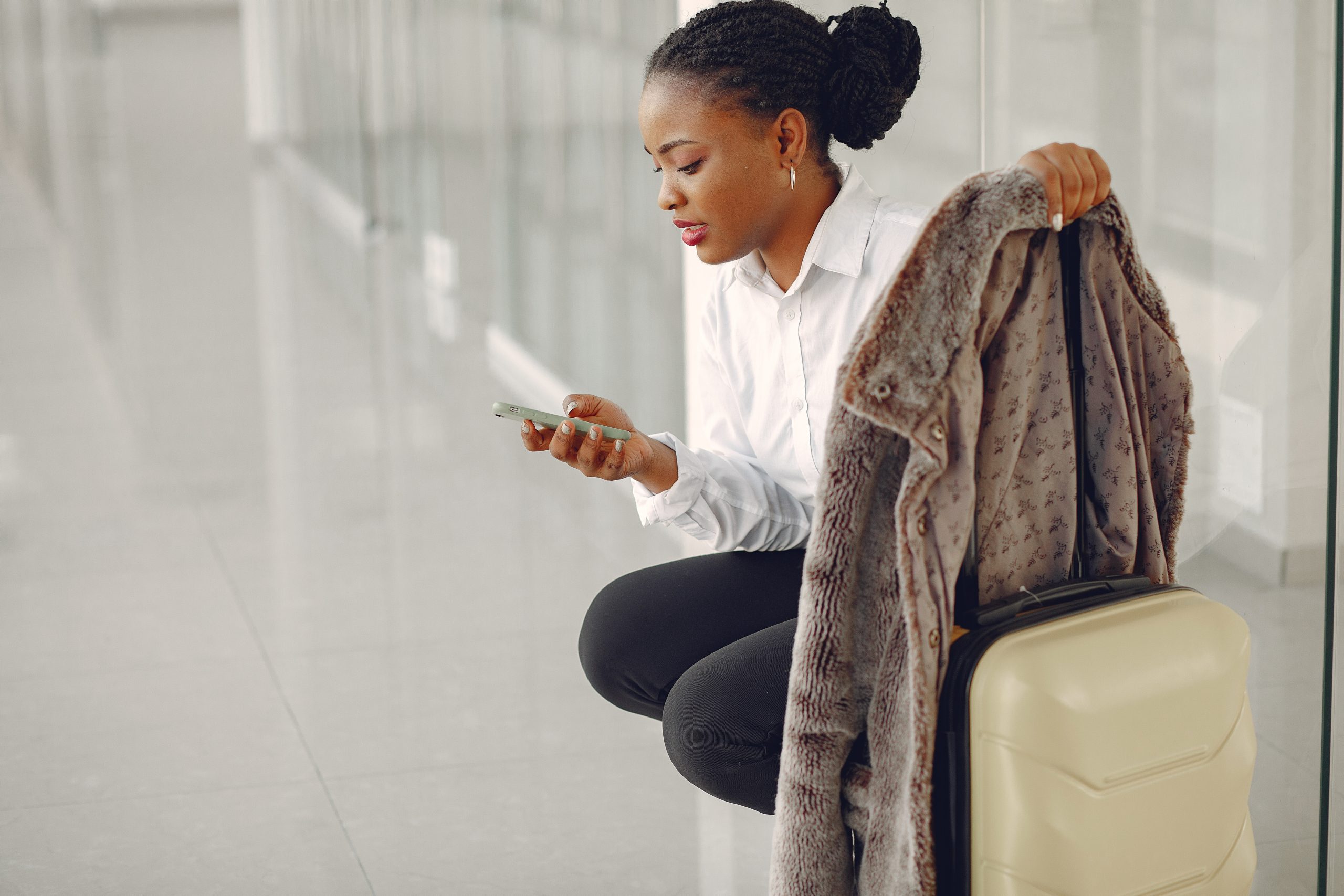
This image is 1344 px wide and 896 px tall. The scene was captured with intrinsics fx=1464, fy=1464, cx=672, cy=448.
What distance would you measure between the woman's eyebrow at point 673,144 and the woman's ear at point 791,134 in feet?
0.30

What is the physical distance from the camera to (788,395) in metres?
1.64

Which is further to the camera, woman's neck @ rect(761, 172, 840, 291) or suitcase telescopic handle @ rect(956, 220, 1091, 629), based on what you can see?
woman's neck @ rect(761, 172, 840, 291)

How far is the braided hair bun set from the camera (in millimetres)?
1496

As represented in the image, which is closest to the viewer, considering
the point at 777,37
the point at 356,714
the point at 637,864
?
the point at 777,37

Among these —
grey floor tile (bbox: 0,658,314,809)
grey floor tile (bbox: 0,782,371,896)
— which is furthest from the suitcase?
grey floor tile (bbox: 0,658,314,809)

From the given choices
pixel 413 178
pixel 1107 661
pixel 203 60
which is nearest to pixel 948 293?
pixel 1107 661

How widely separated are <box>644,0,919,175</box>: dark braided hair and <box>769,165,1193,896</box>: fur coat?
14.8 inches

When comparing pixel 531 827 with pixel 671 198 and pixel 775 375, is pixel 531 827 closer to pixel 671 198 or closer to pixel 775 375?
pixel 775 375

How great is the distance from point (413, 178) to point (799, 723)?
5676mm

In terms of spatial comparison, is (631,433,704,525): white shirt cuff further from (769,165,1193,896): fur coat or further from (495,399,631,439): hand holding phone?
(769,165,1193,896): fur coat

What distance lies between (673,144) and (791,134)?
124 mm

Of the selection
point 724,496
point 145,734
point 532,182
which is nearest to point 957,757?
point 724,496

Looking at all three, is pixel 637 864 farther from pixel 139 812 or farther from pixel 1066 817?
pixel 1066 817

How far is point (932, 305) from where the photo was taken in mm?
1102
